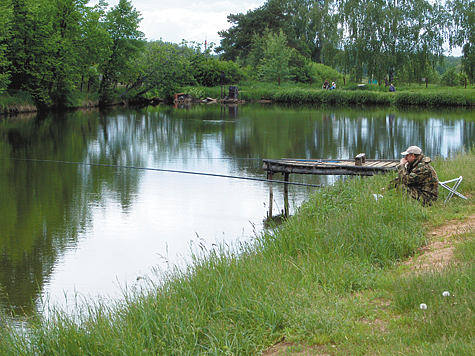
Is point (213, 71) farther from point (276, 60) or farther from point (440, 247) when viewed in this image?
point (440, 247)

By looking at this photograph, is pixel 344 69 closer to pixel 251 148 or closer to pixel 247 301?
pixel 251 148

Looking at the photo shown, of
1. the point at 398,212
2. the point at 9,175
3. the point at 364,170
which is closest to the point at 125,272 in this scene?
the point at 398,212

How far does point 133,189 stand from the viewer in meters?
15.1

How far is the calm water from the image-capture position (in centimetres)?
913

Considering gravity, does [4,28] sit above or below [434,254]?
above

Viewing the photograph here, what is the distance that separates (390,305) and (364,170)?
7521 mm

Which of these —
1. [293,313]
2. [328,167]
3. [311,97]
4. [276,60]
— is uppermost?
[276,60]

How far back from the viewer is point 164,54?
57.5 meters

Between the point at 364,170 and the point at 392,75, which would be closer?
the point at 364,170

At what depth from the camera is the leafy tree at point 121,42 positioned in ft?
162

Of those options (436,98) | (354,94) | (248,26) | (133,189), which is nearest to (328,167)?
(133,189)

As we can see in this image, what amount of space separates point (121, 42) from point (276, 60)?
2081cm

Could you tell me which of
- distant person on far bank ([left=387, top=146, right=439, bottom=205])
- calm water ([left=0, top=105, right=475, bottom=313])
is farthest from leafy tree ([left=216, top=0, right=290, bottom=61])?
distant person on far bank ([left=387, top=146, right=439, bottom=205])

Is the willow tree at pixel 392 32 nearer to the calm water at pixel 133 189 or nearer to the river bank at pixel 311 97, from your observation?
the river bank at pixel 311 97
